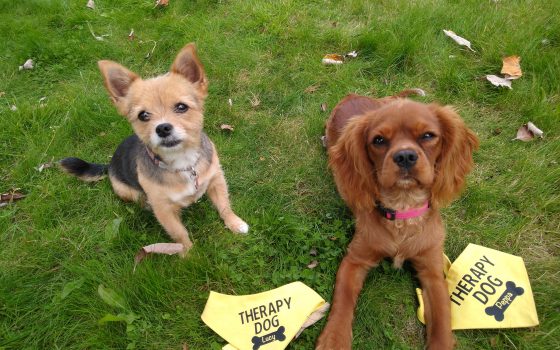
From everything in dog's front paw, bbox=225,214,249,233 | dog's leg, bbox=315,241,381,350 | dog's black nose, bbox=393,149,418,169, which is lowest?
dog's front paw, bbox=225,214,249,233

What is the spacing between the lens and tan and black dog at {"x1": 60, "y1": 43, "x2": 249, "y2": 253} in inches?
98.4

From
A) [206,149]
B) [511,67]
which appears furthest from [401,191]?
[511,67]

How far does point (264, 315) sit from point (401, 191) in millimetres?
1184

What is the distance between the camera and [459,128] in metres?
2.26

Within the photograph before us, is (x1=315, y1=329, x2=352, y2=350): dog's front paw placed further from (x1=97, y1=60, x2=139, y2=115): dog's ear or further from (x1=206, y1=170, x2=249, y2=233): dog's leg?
(x1=97, y1=60, x2=139, y2=115): dog's ear

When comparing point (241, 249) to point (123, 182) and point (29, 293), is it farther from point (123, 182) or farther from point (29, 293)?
point (29, 293)

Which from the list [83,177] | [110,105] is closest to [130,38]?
[110,105]

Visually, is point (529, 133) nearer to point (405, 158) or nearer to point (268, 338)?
point (405, 158)

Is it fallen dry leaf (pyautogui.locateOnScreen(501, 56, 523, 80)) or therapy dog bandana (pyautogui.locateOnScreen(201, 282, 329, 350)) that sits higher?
fallen dry leaf (pyautogui.locateOnScreen(501, 56, 523, 80))

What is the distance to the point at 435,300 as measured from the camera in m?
2.33

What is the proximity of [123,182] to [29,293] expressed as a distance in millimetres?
1010

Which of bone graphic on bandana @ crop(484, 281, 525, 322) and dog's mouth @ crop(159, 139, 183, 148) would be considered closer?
bone graphic on bandana @ crop(484, 281, 525, 322)

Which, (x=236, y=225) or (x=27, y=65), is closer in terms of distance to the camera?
(x=236, y=225)

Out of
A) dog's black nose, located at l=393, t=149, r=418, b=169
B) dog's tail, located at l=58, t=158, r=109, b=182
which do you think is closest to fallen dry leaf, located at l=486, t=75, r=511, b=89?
dog's black nose, located at l=393, t=149, r=418, b=169
